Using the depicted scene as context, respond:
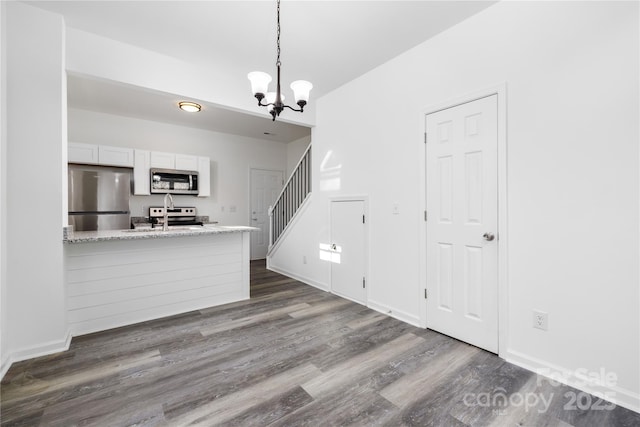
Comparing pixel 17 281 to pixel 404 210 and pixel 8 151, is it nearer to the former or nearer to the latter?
pixel 8 151

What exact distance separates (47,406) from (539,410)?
301cm

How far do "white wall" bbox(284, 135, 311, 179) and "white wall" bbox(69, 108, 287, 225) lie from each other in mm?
150

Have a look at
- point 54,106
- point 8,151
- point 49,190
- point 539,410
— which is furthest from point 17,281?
point 539,410

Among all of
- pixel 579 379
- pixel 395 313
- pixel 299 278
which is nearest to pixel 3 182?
pixel 299 278

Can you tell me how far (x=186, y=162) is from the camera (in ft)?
18.0

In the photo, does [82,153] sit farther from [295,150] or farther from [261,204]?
[295,150]

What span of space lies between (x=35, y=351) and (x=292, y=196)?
3937 millimetres

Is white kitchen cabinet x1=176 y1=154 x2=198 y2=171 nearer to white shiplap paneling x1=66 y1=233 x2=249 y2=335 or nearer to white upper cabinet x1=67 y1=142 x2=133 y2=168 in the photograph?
white upper cabinet x1=67 y1=142 x2=133 y2=168

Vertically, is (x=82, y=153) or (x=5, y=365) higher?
(x=82, y=153)

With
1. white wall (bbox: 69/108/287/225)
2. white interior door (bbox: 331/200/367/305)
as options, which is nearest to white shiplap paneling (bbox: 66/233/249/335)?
white interior door (bbox: 331/200/367/305)

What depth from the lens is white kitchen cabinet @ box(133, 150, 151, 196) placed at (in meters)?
4.98

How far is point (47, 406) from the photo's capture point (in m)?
1.71

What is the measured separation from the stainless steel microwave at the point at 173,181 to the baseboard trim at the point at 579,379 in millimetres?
5487

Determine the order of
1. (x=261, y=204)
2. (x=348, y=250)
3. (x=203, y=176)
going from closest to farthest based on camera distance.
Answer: (x=348, y=250) → (x=203, y=176) → (x=261, y=204)
